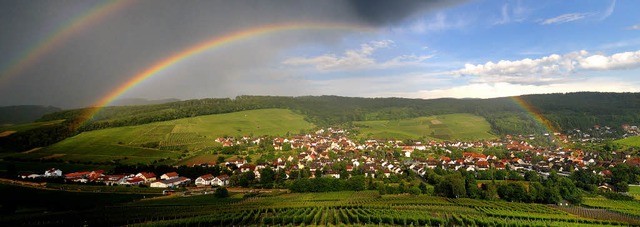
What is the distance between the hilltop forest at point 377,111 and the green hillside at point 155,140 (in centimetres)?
688

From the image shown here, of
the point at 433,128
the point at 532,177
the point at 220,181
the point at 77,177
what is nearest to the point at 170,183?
the point at 220,181

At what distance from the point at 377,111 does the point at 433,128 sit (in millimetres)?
42961

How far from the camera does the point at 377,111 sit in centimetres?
15512

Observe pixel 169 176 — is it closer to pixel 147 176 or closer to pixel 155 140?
pixel 147 176

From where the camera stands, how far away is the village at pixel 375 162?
49.8 m

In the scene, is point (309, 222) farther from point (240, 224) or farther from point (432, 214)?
point (432, 214)

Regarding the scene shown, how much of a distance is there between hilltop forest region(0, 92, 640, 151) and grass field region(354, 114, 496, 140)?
5673 mm

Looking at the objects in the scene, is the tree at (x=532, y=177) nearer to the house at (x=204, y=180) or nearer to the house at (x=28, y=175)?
the house at (x=204, y=180)

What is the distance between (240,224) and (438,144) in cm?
7025

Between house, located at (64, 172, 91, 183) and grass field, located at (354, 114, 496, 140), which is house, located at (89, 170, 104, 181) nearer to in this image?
house, located at (64, 172, 91, 183)

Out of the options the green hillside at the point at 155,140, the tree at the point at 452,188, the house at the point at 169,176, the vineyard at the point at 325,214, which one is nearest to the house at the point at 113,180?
the house at the point at 169,176

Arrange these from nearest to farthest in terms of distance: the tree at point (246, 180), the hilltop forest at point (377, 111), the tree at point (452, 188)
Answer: the tree at point (452, 188) → the tree at point (246, 180) → the hilltop forest at point (377, 111)

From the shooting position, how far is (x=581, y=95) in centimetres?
15762

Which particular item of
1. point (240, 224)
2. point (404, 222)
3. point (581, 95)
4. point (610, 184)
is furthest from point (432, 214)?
point (581, 95)
